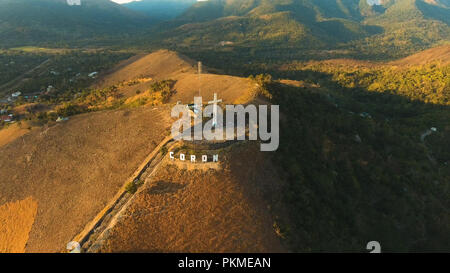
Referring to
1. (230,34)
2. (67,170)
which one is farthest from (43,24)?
(67,170)

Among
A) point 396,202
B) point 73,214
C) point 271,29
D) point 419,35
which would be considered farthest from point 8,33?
point 419,35

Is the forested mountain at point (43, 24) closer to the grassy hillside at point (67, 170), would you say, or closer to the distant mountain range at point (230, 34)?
the distant mountain range at point (230, 34)

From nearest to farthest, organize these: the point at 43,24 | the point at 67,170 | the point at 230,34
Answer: the point at 67,170
the point at 43,24
the point at 230,34

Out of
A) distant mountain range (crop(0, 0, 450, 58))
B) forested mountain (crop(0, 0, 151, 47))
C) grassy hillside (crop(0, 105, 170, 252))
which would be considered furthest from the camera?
distant mountain range (crop(0, 0, 450, 58))

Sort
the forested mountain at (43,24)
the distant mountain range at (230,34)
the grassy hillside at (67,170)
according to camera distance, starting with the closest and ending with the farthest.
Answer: the grassy hillside at (67,170)
the forested mountain at (43,24)
the distant mountain range at (230,34)

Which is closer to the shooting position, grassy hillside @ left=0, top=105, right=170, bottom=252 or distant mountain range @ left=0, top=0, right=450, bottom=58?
grassy hillside @ left=0, top=105, right=170, bottom=252

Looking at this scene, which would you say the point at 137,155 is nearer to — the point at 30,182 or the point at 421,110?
the point at 30,182

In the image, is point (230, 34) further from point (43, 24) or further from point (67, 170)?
point (67, 170)

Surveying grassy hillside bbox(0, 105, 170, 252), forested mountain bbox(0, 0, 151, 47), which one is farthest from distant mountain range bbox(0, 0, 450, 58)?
grassy hillside bbox(0, 105, 170, 252)

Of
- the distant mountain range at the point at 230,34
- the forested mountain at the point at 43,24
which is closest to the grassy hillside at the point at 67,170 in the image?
the distant mountain range at the point at 230,34

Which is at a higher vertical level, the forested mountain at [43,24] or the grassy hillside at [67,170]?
the forested mountain at [43,24]

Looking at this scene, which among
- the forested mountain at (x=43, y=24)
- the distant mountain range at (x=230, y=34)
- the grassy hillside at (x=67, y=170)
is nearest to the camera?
the grassy hillside at (x=67, y=170)

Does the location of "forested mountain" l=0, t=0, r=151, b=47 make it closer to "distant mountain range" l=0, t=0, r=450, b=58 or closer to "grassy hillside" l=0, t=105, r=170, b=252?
"distant mountain range" l=0, t=0, r=450, b=58
